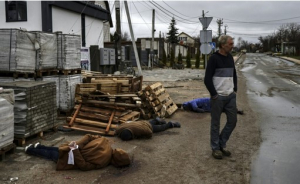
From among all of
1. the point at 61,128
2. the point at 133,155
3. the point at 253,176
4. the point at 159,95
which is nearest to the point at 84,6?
the point at 159,95

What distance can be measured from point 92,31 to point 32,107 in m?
15.8

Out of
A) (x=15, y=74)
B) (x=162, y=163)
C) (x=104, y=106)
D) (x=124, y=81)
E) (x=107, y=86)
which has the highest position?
(x=15, y=74)

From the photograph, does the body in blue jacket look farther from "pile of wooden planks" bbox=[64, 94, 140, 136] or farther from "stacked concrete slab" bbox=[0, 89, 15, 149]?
"stacked concrete slab" bbox=[0, 89, 15, 149]

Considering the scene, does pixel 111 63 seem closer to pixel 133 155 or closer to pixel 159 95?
pixel 159 95

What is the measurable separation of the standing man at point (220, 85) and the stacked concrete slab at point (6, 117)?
3.27 meters

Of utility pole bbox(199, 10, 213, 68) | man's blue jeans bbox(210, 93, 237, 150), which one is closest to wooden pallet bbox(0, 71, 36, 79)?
man's blue jeans bbox(210, 93, 237, 150)

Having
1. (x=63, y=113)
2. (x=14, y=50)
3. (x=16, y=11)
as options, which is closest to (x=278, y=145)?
(x=63, y=113)

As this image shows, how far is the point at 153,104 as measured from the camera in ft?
28.2

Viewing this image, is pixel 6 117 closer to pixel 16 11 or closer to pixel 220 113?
pixel 220 113

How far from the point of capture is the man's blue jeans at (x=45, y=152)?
531 centimetres

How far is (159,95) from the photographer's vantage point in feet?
30.3

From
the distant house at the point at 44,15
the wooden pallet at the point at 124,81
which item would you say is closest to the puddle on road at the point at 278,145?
the wooden pallet at the point at 124,81

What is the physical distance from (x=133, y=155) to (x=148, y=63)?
30132 mm

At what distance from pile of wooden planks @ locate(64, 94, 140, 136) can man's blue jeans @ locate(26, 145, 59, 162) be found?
162 centimetres
